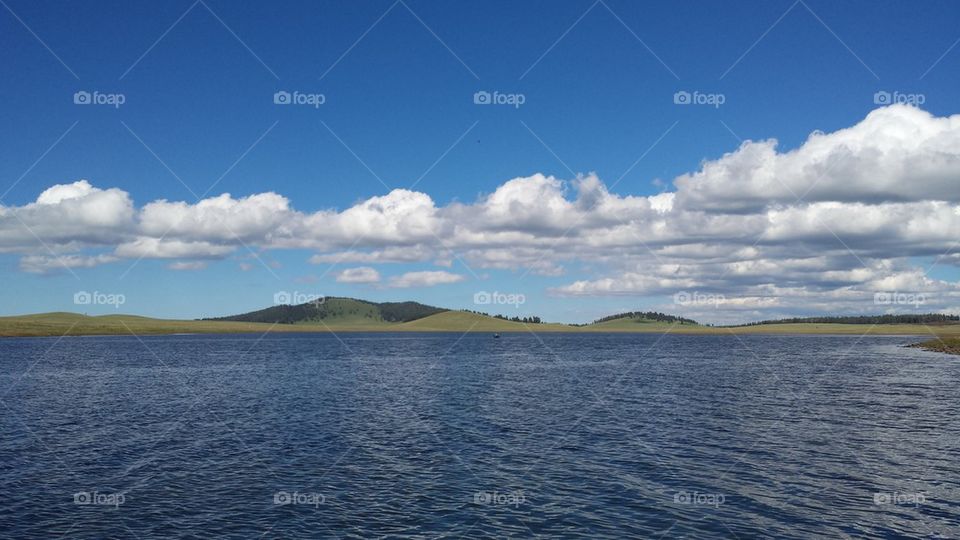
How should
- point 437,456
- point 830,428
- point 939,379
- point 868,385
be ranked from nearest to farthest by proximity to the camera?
1. point 437,456
2. point 830,428
3. point 868,385
4. point 939,379

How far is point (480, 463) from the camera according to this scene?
138ft

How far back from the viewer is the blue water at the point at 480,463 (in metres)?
30.2

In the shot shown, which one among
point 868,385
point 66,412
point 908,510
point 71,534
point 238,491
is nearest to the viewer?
point 71,534

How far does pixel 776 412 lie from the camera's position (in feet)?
212

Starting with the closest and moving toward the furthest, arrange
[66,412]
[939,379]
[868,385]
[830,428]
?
[830,428]
[66,412]
[868,385]
[939,379]

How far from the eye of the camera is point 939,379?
9675cm

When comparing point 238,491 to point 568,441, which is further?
point 568,441

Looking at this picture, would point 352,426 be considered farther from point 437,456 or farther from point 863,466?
point 863,466

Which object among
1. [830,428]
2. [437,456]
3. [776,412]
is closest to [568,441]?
[437,456]

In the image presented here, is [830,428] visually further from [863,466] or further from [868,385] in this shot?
[868,385]

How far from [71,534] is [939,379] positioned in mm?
113555

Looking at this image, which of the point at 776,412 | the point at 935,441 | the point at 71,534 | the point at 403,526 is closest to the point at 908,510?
the point at 935,441

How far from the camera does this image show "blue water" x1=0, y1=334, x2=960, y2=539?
98.9ft

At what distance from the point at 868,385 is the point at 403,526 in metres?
85.8
